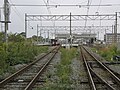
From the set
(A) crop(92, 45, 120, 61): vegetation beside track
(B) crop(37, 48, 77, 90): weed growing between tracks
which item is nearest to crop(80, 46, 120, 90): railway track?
(B) crop(37, 48, 77, 90): weed growing between tracks

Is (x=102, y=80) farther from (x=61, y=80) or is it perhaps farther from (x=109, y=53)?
(x=109, y=53)

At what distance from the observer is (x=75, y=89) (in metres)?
10.5

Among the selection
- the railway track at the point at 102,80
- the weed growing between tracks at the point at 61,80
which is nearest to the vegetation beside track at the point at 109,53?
the railway track at the point at 102,80

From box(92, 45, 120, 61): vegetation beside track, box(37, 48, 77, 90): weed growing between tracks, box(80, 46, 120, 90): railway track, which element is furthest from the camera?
box(92, 45, 120, 61): vegetation beside track

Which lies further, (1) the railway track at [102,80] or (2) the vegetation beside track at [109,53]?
(2) the vegetation beside track at [109,53]

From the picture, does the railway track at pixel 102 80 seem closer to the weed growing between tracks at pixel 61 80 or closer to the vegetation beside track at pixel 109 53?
the weed growing between tracks at pixel 61 80

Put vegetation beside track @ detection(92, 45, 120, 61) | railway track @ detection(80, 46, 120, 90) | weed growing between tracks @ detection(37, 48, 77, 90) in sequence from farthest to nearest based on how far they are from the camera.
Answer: vegetation beside track @ detection(92, 45, 120, 61) < railway track @ detection(80, 46, 120, 90) < weed growing between tracks @ detection(37, 48, 77, 90)

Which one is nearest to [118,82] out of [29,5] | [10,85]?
[10,85]

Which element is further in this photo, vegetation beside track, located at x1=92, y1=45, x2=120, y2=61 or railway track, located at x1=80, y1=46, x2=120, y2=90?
vegetation beside track, located at x1=92, y1=45, x2=120, y2=61

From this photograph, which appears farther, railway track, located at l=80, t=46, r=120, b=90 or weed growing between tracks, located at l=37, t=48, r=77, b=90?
railway track, located at l=80, t=46, r=120, b=90

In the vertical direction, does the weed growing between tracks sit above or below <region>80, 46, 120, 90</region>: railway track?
above

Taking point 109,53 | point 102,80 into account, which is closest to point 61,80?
point 102,80

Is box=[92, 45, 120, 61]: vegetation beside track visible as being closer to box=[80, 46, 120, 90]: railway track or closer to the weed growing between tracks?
box=[80, 46, 120, 90]: railway track

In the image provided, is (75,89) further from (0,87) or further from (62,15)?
(62,15)
